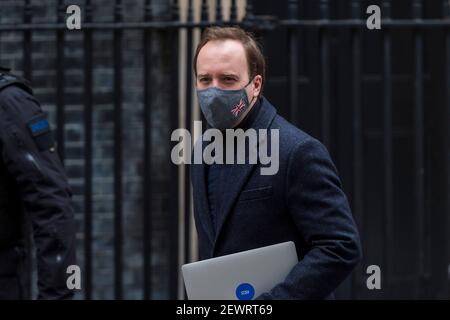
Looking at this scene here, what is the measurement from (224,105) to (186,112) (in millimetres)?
2555

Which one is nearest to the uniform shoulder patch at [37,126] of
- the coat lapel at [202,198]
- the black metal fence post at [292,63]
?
the coat lapel at [202,198]

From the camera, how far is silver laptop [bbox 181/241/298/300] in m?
3.09

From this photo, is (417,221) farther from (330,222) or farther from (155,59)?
(330,222)

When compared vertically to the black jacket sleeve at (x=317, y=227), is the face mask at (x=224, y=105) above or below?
above

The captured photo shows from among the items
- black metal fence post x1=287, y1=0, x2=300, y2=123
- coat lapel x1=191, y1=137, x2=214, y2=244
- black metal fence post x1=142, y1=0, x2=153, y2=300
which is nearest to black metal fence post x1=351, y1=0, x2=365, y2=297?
black metal fence post x1=287, y1=0, x2=300, y2=123

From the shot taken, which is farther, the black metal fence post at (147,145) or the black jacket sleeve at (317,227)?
the black metal fence post at (147,145)

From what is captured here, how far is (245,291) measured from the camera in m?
3.14

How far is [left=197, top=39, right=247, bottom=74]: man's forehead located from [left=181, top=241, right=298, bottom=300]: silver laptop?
1.87ft

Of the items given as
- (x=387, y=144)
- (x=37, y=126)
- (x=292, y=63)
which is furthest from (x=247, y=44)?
(x=387, y=144)

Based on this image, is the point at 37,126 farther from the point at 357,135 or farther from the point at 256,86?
the point at 357,135

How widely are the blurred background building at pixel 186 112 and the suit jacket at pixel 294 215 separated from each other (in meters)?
2.52

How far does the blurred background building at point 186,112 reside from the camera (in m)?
5.83

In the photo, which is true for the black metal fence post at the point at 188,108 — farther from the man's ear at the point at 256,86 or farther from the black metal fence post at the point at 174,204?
the man's ear at the point at 256,86
